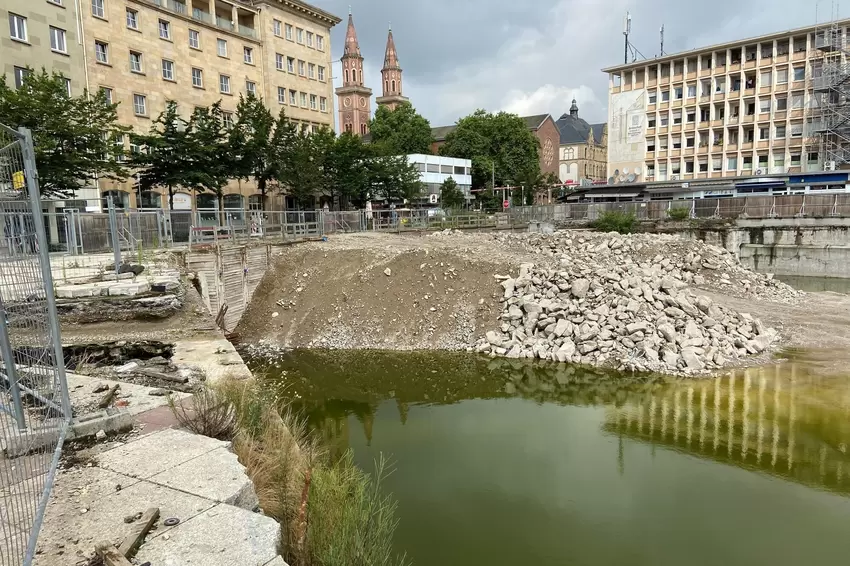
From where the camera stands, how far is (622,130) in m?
70.0

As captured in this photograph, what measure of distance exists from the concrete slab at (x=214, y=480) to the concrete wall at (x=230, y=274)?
14609mm

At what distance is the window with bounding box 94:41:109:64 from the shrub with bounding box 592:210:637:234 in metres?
34.5

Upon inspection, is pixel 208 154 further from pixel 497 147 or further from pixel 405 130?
pixel 497 147

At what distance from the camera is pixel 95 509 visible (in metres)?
4.28

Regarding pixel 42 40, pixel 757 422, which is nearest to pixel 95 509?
pixel 757 422

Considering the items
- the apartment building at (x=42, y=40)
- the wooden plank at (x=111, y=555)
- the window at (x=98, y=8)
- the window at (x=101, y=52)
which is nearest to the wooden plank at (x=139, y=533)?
the wooden plank at (x=111, y=555)

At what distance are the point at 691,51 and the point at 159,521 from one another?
73.1m

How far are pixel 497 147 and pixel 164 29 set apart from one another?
50.6 m

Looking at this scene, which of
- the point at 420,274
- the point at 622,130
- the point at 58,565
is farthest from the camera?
the point at 622,130

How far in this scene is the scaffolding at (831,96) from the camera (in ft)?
173

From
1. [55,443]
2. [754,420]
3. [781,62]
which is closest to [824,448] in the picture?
[754,420]

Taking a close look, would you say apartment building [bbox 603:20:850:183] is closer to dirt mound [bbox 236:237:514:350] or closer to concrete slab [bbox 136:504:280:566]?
dirt mound [bbox 236:237:514:350]

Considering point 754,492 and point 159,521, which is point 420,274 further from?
point 159,521

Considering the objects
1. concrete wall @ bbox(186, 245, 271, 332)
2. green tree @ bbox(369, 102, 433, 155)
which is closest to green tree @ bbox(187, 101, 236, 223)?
concrete wall @ bbox(186, 245, 271, 332)
